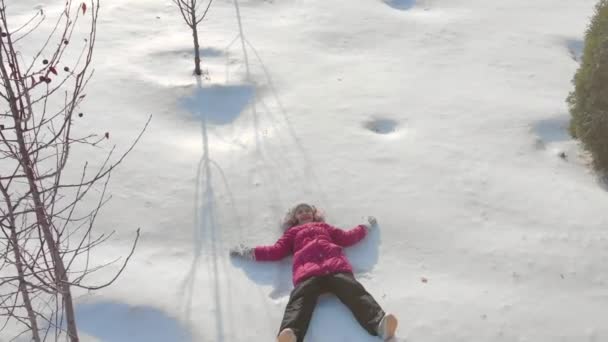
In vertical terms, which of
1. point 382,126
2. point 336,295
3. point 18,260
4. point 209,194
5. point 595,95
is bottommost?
point 336,295

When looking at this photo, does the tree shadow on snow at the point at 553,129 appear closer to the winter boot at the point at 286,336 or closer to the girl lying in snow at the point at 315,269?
the girl lying in snow at the point at 315,269

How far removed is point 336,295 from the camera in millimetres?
3559

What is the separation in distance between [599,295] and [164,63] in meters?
4.70

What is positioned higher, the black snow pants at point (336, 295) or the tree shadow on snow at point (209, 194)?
the tree shadow on snow at point (209, 194)

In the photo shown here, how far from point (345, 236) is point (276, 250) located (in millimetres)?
500

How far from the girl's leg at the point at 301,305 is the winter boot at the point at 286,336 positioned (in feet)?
0.20

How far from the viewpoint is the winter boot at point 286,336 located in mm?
3203

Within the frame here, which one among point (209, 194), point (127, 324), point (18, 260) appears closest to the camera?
point (18, 260)

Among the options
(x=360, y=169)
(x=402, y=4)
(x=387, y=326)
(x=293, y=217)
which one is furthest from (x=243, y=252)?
(x=402, y=4)

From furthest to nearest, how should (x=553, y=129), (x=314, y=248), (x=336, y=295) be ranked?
(x=553, y=129)
(x=314, y=248)
(x=336, y=295)

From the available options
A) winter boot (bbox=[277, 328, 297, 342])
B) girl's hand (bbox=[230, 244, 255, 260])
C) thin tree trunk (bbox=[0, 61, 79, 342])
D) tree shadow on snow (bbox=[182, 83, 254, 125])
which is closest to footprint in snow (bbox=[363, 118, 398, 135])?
tree shadow on snow (bbox=[182, 83, 254, 125])

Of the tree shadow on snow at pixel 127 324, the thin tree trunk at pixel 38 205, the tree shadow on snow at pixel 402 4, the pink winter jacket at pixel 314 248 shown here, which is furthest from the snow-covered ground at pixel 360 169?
the thin tree trunk at pixel 38 205

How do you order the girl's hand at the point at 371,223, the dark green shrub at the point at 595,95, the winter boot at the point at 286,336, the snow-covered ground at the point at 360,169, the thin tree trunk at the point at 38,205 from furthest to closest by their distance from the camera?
the dark green shrub at the point at 595,95, the girl's hand at the point at 371,223, the snow-covered ground at the point at 360,169, the winter boot at the point at 286,336, the thin tree trunk at the point at 38,205

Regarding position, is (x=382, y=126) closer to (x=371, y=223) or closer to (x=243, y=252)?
(x=371, y=223)
